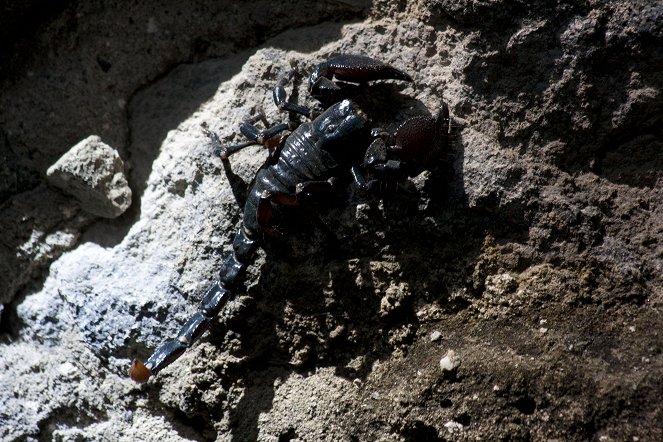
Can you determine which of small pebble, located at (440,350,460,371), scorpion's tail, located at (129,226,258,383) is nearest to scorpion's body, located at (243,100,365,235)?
scorpion's tail, located at (129,226,258,383)

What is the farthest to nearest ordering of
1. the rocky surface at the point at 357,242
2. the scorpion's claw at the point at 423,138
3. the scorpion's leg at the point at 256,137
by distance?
the scorpion's leg at the point at 256,137
the scorpion's claw at the point at 423,138
the rocky surface at the point at 357,242

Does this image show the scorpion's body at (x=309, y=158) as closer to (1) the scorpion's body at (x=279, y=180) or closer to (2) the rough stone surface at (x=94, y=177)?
(1) the scorpion's body at (x=279, y=180)

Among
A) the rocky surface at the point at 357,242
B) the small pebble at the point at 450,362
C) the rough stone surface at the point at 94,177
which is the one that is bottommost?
the small pebble at the point at 450,362

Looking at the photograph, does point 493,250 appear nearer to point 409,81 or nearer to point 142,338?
point 409,81

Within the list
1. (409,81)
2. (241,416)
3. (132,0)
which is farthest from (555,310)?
(132,0)

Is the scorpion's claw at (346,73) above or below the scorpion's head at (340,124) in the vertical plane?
above

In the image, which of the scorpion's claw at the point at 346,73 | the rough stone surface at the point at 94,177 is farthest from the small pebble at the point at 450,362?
the rough stone surface at the point at 94,177
